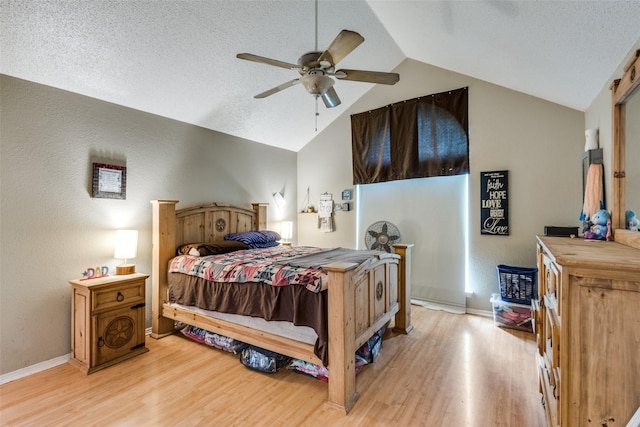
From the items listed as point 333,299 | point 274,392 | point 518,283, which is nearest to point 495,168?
point 518,283

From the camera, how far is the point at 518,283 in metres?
3.11

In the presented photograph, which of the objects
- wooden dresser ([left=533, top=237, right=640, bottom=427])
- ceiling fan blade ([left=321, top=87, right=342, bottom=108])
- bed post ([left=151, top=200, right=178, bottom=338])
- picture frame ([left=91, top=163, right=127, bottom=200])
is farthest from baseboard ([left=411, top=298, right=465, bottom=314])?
Result: picture frame ([left=91, top=163, right=127, bottom=200])

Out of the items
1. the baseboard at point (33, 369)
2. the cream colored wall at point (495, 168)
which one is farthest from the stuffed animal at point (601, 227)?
the baseboard at point (33, 369)

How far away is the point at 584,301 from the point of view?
1.04 metres

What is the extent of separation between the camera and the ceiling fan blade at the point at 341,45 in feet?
5.56

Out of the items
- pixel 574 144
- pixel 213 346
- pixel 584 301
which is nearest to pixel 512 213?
pixel 574 144

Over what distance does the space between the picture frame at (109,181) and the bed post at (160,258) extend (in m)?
0.31

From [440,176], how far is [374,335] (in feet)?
7.61

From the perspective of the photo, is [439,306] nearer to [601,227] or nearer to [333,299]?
[601,227]

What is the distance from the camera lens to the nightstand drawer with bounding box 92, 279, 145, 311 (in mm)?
2333

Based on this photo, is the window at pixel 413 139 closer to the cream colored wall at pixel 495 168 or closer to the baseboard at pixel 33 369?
the cream colored wall at pixel 495 168

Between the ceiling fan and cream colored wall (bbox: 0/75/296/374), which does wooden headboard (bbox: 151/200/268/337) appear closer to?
cream colored wall (bbox: 0/75/296/374)

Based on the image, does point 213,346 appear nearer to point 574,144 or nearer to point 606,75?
point 606,75

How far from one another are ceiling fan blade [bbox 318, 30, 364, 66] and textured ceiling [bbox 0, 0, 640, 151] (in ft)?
3.51
